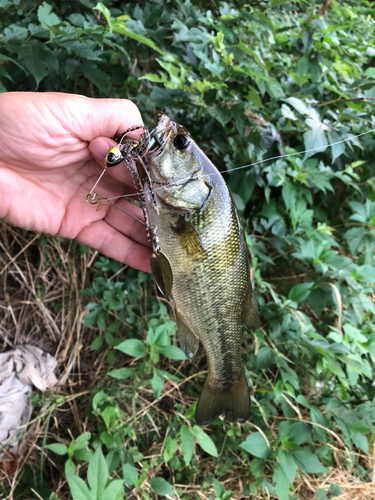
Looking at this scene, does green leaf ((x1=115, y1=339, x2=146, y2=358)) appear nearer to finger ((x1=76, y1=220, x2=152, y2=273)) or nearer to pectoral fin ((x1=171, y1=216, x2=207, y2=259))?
finger ((x1=76, y1=220, x2=152, y2=273))

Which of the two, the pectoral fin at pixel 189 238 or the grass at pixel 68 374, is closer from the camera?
the pectoral fin at pixel 189 238

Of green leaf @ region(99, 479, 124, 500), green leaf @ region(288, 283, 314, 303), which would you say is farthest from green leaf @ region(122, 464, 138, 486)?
green leaf @ region(288, 283, 314, 303)

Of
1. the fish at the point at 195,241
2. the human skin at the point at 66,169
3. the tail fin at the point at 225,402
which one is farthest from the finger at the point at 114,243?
the tail fin at the point at 225,402

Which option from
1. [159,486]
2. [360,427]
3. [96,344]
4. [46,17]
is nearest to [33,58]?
[46,17]

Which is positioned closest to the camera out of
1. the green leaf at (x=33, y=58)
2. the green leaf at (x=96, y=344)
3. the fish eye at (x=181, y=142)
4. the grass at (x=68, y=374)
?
the fish eye at (x=181, y=142)

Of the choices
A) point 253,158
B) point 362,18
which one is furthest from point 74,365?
point 362,18

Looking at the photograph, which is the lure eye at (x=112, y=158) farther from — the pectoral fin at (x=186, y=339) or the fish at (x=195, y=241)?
the pectoral fin at (x=186, y=339)

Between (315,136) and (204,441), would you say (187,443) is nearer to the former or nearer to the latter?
(204,441)

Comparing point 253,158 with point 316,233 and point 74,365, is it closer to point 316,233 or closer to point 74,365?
point 316,233
